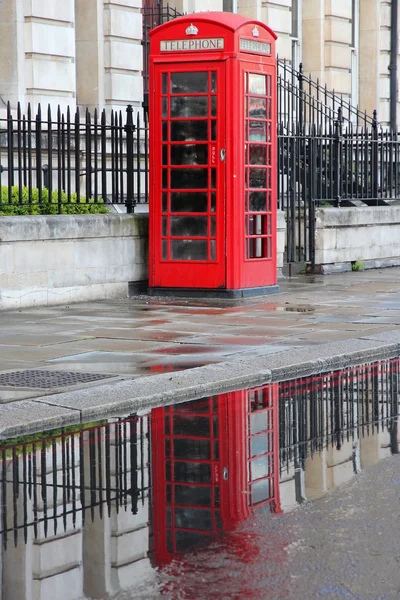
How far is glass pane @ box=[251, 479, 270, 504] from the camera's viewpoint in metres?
5.57

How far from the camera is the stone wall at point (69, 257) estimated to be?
12.7 meters

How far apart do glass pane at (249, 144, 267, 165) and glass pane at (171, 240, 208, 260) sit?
1.13 metres

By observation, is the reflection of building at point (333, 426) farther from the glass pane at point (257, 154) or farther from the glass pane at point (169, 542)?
the glass pane at point (257, 154)

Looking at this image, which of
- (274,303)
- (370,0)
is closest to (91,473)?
(274,303)

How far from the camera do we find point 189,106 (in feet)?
45.0

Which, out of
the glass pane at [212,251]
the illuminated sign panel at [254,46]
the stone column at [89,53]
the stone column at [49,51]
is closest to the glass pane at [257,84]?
the illuminated sign panel at [254,46]

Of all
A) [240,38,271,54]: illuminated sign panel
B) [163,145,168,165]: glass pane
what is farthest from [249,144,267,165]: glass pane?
[240,38,271,54]: illuminated sign panel

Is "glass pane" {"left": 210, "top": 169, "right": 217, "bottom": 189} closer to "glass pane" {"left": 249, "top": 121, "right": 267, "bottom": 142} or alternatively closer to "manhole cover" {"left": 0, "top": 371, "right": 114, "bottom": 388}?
"glass pane" {"left": 249, "top": 121, "right": 267, "bottom": 142}

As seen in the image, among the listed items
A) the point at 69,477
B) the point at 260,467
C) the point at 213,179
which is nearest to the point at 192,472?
the point at 260,467

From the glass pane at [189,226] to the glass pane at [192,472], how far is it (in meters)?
7.80

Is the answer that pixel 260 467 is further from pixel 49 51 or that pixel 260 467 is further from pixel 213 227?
pixel 49 51

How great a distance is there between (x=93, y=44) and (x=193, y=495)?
52.1 ft

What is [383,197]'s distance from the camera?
19469mm

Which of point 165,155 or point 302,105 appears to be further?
point 302,105
